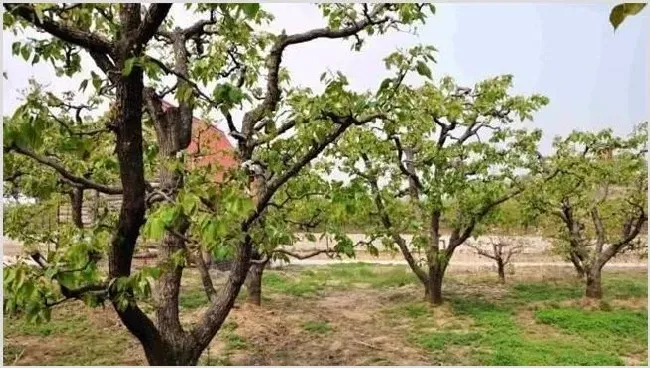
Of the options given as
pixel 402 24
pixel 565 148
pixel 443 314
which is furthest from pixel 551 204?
pixel 402 24

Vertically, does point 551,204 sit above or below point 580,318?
above

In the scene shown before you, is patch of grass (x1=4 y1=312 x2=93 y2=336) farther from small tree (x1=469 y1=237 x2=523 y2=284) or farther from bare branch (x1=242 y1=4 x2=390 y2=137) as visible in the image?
small tree (x1=469 y1=237 x2=523 y2=284)

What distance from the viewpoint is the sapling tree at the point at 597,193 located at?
659 centimetres

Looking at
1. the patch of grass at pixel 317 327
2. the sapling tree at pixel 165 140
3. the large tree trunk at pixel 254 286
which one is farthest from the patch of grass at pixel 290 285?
the sapling tree at pixel 165 140

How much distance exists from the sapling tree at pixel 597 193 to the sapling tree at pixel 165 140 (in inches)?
169

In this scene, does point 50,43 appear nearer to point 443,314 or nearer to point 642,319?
point 443,314

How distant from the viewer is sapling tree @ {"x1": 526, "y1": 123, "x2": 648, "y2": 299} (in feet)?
21.6

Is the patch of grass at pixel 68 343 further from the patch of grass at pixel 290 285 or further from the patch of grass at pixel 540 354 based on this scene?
the patch of grass at pixel 540 354

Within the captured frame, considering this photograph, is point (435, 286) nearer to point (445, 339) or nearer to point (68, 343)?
point (445, 339)

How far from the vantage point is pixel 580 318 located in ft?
19.6

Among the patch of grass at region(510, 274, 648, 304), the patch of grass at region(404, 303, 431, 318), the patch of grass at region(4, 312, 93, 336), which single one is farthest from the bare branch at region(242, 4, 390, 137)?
the patch of grass at region(510, 274, 648, 304)

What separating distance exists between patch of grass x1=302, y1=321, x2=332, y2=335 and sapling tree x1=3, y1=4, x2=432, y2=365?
2.48 metres

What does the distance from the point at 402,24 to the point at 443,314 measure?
4.33m

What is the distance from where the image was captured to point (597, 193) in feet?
24.2
